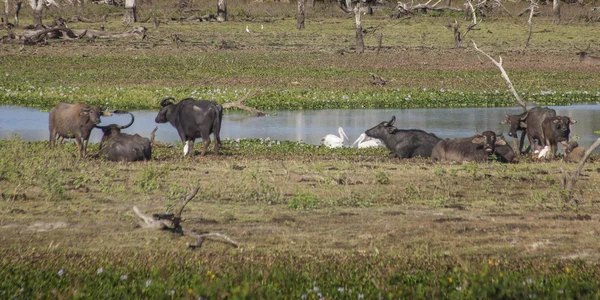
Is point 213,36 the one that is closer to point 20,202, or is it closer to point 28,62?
point 28,62

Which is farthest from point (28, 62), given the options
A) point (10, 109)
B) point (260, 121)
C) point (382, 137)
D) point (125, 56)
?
point (382, 137)

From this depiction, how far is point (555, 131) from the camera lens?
17.2m

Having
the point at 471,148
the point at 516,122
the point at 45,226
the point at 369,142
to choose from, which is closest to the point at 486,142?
the point at 471,148

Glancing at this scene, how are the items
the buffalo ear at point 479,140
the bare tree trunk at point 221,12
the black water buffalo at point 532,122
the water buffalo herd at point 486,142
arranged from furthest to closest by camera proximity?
the bare tree trunk at point 221,12, the black water buffalo at point 532,122, the water buffalo herd at point 486,142, the buffalo ear at point 479,140

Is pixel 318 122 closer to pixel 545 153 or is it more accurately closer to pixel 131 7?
pixel 545 153

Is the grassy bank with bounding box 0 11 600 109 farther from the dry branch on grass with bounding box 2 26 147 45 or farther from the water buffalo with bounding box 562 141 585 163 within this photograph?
the water buffalo with bounding box 562 141 585 163

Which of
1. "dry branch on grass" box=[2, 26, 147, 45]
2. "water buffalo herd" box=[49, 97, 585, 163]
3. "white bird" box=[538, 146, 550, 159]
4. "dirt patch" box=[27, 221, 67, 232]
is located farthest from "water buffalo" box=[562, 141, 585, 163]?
"dry branch on grass" box=[2, 26, 147, 45]

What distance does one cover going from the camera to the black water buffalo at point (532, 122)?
18.0m

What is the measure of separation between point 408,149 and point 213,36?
3235cm

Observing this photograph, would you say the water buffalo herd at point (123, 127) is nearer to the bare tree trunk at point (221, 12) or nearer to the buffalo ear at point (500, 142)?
the buffalo ear at point (500, 142)

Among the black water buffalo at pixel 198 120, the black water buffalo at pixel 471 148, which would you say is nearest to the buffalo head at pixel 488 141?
the black water buffalo at pixel 471 148

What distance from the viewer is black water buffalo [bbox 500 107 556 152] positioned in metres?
18.0

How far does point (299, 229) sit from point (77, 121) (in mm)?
7677

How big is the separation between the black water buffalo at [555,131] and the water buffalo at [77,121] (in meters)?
8.88
